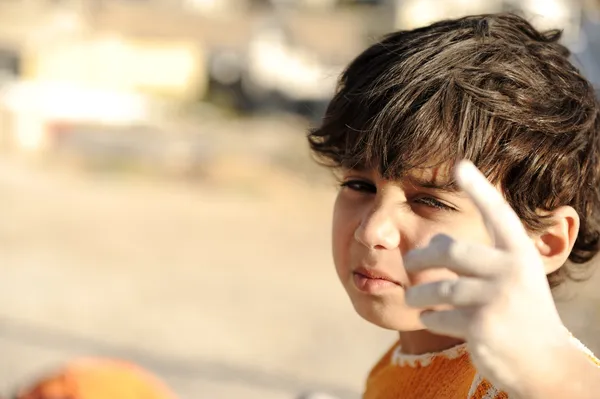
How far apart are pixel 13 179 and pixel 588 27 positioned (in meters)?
6.69

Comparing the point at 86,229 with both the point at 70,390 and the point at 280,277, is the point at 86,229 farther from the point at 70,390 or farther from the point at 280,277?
the point at 70,390

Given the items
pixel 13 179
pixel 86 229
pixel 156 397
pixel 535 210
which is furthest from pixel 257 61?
pixel 535 210

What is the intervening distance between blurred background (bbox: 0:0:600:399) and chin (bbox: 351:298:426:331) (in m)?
0.77

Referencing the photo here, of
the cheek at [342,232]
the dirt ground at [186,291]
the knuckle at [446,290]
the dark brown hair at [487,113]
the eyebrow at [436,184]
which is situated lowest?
the dirt ground at [186,291]

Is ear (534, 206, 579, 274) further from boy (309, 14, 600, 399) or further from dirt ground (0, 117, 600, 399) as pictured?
dirt ground (0, 117, 600, 399)

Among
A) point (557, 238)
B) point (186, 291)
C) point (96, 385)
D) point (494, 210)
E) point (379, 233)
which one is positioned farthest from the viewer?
point (186, 291)

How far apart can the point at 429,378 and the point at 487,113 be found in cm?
45

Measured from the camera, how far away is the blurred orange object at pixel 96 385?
255 centimetres

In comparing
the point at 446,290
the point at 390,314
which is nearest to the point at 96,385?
the point at 390,314

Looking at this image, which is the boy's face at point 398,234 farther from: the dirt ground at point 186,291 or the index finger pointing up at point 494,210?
the dirt ground at point 186,291

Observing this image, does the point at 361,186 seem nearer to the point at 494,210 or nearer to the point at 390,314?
the point at 390,314

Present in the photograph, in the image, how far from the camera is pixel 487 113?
1287 millimetres

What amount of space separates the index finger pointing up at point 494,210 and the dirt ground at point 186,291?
2368 millimetres

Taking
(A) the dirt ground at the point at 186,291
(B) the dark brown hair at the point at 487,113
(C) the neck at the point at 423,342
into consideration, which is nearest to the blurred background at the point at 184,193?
(A) the dirt ground at the point at 186,291
